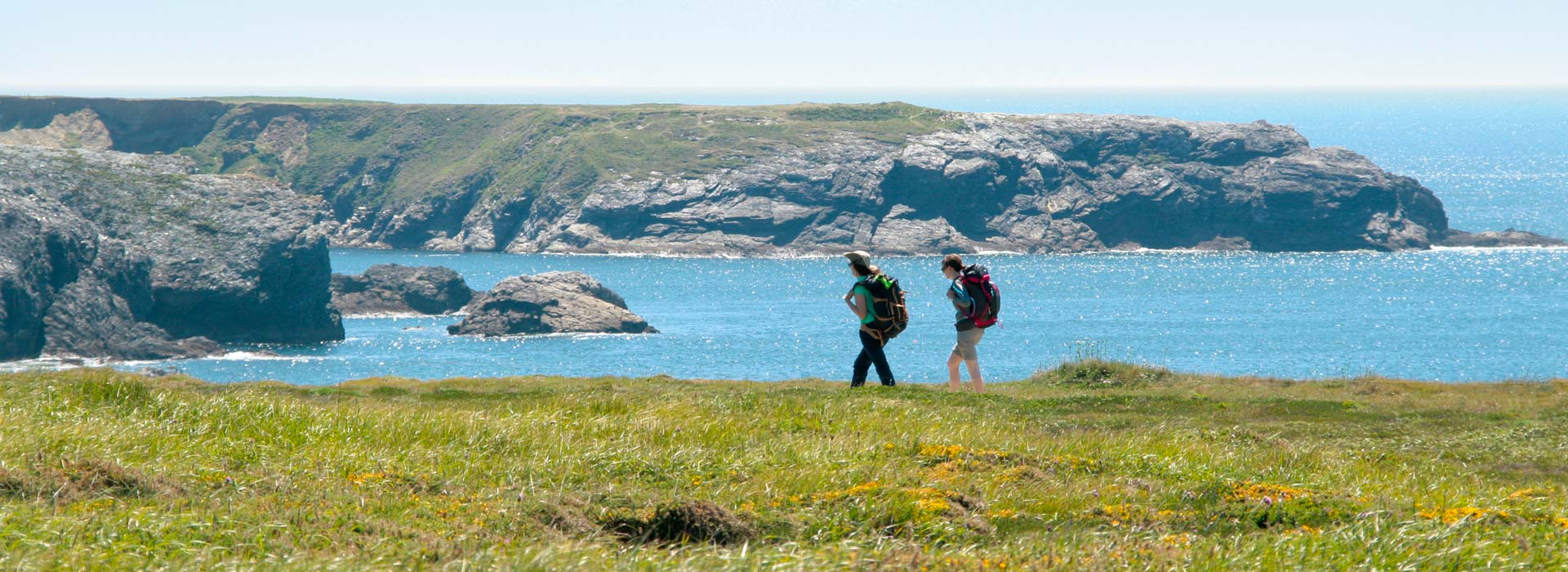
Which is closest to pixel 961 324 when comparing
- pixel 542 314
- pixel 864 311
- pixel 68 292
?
pixel 864 311

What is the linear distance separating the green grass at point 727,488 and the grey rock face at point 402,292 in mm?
121098

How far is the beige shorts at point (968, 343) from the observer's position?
63.6 ft

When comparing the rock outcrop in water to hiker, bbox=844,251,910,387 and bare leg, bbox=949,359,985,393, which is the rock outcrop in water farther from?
hiker, bbox=844,251,910,387

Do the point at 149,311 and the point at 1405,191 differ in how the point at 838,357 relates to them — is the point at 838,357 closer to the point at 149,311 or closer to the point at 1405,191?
the point at 149,311

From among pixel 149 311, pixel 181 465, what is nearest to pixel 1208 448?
pixel 181 465

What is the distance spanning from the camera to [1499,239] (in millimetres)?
183000

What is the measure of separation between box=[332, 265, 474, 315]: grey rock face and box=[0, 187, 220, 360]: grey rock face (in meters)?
25.7

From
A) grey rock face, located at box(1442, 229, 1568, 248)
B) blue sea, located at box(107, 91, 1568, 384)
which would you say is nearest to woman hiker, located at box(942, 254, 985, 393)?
blue sea, located at box(107, 91, 1568, 384)

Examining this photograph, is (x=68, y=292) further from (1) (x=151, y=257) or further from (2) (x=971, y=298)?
(2) (x=971, y=298)

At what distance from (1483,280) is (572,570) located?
16485 centimetres

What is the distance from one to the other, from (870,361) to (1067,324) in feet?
346

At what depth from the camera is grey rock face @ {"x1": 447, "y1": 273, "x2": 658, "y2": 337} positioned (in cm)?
11862

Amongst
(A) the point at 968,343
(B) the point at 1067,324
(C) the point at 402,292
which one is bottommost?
(B) the point at 1067,324

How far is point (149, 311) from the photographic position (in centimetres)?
11538
